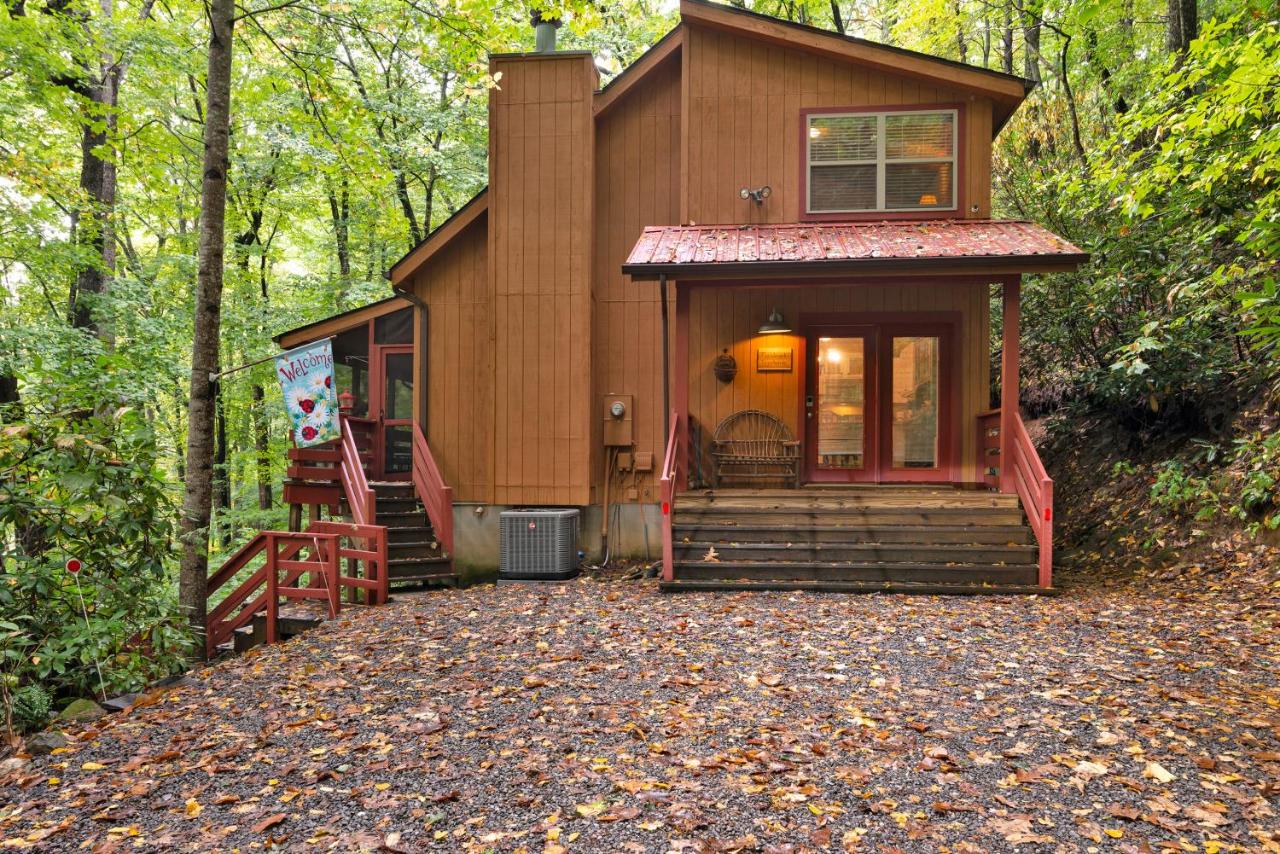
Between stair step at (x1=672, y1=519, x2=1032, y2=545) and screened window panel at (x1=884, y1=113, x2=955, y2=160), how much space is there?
4841mm

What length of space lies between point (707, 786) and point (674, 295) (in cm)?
708

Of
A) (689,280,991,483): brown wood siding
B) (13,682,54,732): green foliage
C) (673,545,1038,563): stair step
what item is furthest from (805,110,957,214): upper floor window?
(13,682,54,732): green foliage

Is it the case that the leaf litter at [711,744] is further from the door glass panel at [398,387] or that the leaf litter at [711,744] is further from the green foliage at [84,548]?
the door glass panel at [398,387]

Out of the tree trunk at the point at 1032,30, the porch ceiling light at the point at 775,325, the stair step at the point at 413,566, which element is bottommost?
the stair step at the point at 413,566

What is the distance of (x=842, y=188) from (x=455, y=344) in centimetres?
558

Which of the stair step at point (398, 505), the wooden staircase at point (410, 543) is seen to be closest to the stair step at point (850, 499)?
the wooden staircase at point (410, 543)

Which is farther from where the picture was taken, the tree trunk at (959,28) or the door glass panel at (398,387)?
the tree trunk at (959,28)

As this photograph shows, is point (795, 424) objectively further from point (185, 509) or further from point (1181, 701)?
point (185, 509)

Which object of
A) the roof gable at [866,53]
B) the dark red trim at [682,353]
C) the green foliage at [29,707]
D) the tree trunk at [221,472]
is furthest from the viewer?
the tree trunk at [221,472]

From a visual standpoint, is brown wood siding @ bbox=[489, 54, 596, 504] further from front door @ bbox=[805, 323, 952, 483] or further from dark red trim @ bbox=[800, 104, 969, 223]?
front door @ bbox=[805, 323, 952, 483]

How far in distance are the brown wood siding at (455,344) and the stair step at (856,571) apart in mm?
3975

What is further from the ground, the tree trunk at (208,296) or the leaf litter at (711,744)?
the tree trunk at (208,296)

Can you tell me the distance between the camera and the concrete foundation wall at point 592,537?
30.3 ft

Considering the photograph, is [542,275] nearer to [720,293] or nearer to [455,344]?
[455,344]
